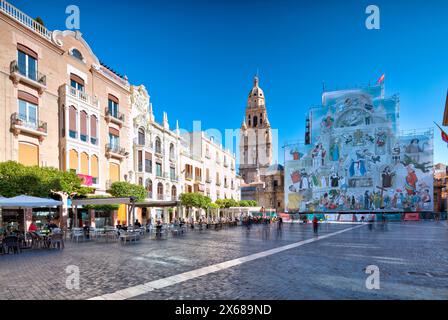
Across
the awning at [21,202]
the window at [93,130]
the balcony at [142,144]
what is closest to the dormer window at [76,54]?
the window at [93,130]

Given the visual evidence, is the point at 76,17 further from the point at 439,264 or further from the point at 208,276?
the point at 439,264

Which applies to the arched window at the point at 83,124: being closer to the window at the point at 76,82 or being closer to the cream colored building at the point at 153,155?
the window at the point at 76,82

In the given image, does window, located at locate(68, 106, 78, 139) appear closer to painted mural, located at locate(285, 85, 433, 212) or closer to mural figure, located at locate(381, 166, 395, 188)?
painted mural, located at locate(285, 85, 433, 212)

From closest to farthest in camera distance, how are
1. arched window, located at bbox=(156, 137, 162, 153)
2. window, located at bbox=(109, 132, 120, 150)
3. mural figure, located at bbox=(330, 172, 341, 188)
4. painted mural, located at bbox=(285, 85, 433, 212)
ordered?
window, located at bbox=(109, 132, 120, 150) < arched window, located at bbox=(156, 137, 162, 153) < painted mural, located at bbox=(285, 85, 433, 212) < mural figure, located at bbox=(330, 172, 341, 188)

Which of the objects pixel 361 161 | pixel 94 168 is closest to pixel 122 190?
pixel 94 168

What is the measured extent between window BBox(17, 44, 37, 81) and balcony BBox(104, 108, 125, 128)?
737 centimetres

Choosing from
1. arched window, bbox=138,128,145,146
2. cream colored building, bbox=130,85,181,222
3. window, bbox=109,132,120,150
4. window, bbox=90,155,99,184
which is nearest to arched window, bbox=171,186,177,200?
cream colored building, bbox=130,85,181,222

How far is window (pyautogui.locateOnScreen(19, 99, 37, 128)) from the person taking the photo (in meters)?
22.2

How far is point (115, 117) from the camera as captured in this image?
103 ft

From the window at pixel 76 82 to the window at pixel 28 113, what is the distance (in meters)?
4.55

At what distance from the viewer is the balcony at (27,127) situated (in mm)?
21250

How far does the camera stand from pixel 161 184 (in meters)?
39.7

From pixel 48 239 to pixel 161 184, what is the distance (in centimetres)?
2434

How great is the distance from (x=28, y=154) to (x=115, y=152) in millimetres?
8707
